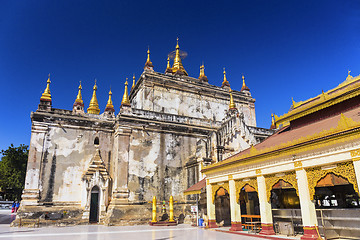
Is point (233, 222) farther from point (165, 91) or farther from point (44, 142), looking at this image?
point (165, 91)

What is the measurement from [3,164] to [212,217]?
37.6m

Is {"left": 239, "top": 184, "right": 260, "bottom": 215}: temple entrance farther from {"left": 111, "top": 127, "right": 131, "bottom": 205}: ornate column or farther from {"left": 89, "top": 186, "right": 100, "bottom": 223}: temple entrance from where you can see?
{"left": 89, "top": 186, "right": 100, "bottom": 223}: temple entrance

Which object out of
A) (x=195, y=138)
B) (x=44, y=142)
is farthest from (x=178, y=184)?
(x=44, y=142)

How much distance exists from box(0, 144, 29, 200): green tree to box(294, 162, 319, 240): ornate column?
38.9 meters

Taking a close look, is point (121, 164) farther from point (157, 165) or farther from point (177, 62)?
point (177, 62)

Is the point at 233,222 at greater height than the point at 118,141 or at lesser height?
lesser

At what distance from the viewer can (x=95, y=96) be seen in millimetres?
41094

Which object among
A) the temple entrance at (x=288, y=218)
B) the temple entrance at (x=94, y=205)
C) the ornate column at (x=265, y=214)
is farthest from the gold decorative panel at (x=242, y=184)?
the temple entrance at (x=94, y=205)

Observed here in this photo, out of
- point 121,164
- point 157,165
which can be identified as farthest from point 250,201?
point 121,164

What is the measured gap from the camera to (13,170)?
128 feet

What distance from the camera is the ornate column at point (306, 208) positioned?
969cm

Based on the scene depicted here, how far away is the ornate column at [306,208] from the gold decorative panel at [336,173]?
169 millimetres

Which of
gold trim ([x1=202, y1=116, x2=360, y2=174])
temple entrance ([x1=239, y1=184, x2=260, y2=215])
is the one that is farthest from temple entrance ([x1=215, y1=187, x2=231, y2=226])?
gold trim ([x1=202, y1=116, x2=360, y2=174])

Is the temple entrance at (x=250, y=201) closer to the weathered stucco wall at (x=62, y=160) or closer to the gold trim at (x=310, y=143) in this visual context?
the gold trim at (x=310, y=143)
